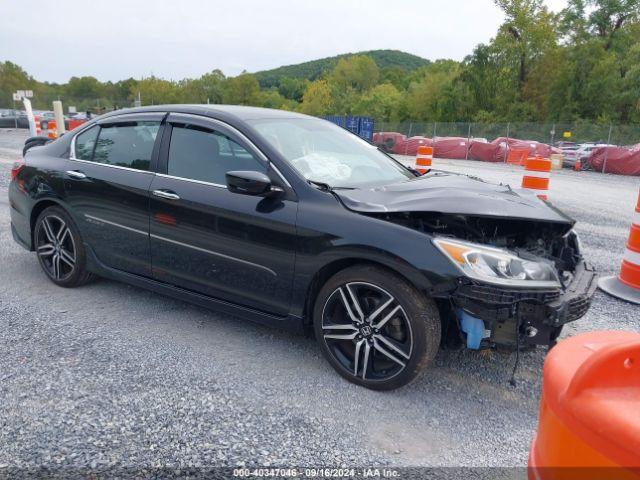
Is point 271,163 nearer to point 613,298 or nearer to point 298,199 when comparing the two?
point 298,199

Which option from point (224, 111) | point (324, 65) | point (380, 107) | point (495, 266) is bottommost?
point (495, 266)

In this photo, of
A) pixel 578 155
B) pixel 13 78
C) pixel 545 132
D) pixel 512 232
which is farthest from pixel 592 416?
pixel 13 78

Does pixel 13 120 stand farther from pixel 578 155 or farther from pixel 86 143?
pixel 86 143

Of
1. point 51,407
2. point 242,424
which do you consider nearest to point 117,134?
point 51,407

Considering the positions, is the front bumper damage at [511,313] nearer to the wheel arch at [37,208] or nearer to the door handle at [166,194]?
the door handle at [166,194]

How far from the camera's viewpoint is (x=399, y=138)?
90.9 ft

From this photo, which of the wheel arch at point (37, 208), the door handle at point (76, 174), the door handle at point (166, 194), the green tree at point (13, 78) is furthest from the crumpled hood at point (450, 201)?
the green tree at point (13, 78)

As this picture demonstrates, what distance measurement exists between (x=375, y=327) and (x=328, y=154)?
4.65 ft

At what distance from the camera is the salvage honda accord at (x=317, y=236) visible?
2.70 metres

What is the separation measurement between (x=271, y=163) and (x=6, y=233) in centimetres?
483

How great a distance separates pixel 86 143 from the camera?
4328 millimetres

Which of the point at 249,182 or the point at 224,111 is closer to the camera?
the point at 249,182

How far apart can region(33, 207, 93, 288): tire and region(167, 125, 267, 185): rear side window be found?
1227mm

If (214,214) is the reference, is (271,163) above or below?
above
